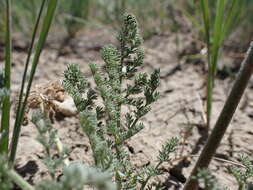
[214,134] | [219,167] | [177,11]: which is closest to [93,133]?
[214,134]

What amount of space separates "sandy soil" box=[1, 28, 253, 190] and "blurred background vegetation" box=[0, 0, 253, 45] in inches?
4.8

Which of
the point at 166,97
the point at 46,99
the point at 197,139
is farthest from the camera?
the point at 166,97

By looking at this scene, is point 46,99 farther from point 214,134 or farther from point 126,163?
point 214,134

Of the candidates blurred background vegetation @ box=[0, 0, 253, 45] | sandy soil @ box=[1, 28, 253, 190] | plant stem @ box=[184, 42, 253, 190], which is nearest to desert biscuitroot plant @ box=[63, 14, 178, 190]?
plant stem @ box=[184, 42, 253, 190]

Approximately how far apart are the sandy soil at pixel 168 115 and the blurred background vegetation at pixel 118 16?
121mm

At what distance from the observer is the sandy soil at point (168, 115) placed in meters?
1.59

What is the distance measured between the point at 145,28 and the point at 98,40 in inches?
15.7

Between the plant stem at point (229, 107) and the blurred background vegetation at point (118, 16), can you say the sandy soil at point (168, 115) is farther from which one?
the plant stem at point (229, 107)

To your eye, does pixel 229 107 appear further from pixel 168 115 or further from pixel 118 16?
pixel 118 16

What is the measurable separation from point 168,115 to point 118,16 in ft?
4.57

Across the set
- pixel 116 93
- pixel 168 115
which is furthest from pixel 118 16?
pixel 116 93

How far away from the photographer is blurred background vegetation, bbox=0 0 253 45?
280 centimetres

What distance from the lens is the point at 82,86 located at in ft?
3.58

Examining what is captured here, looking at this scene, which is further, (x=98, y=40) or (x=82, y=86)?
(x=98, y=40)
